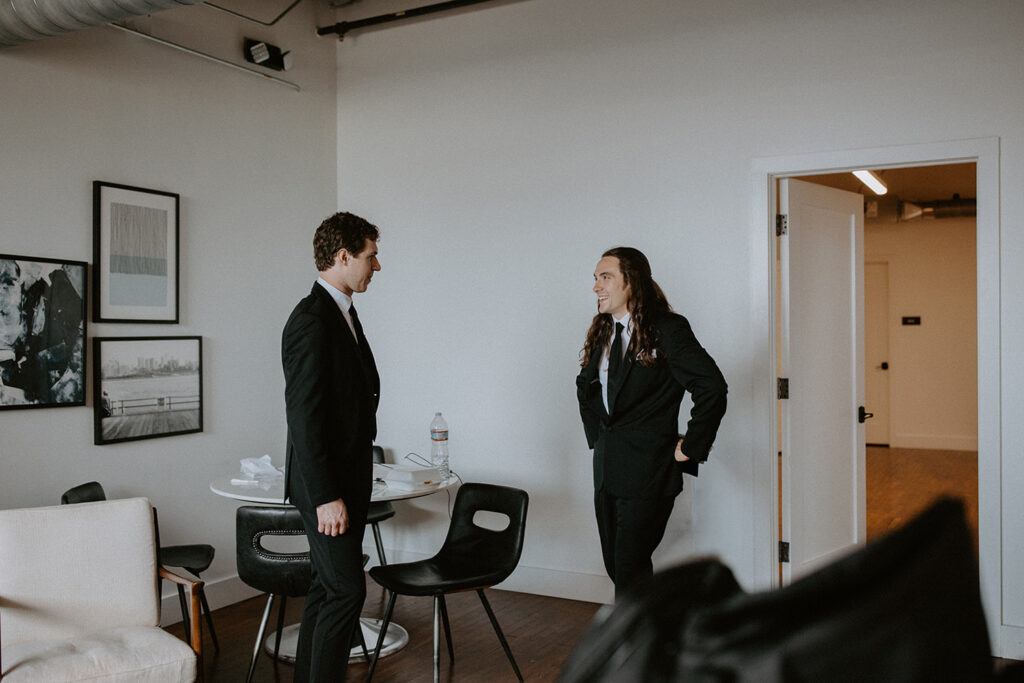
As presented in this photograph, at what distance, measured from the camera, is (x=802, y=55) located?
14.0 feet

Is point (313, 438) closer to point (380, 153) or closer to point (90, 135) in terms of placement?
point (90, 135)

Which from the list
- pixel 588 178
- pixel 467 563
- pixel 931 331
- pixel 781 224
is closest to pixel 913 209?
pixel 931 331

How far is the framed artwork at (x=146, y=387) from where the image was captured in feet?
13.6

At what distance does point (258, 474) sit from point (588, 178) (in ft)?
8.02

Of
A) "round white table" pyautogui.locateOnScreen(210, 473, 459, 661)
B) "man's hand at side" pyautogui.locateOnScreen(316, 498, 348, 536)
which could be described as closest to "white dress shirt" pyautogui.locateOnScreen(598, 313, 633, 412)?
"round white table" pyautogui.locateOnScreen(210, 473, 459, 661)

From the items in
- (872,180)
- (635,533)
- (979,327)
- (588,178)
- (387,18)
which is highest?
(387,18)

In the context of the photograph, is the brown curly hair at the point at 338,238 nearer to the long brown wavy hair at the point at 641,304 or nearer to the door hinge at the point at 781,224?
the long brown wavy hair at the point at 641,304

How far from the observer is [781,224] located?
4.45m

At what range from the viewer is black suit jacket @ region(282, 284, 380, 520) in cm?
286

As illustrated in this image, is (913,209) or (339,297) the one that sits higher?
(913,209)

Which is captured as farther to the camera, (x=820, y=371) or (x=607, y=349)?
(x=820, y=371)

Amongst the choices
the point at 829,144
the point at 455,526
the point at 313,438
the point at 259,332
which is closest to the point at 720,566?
the point at 313,438

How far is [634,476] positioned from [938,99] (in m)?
2.37

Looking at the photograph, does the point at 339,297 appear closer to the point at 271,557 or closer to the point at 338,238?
the point at 338,238
